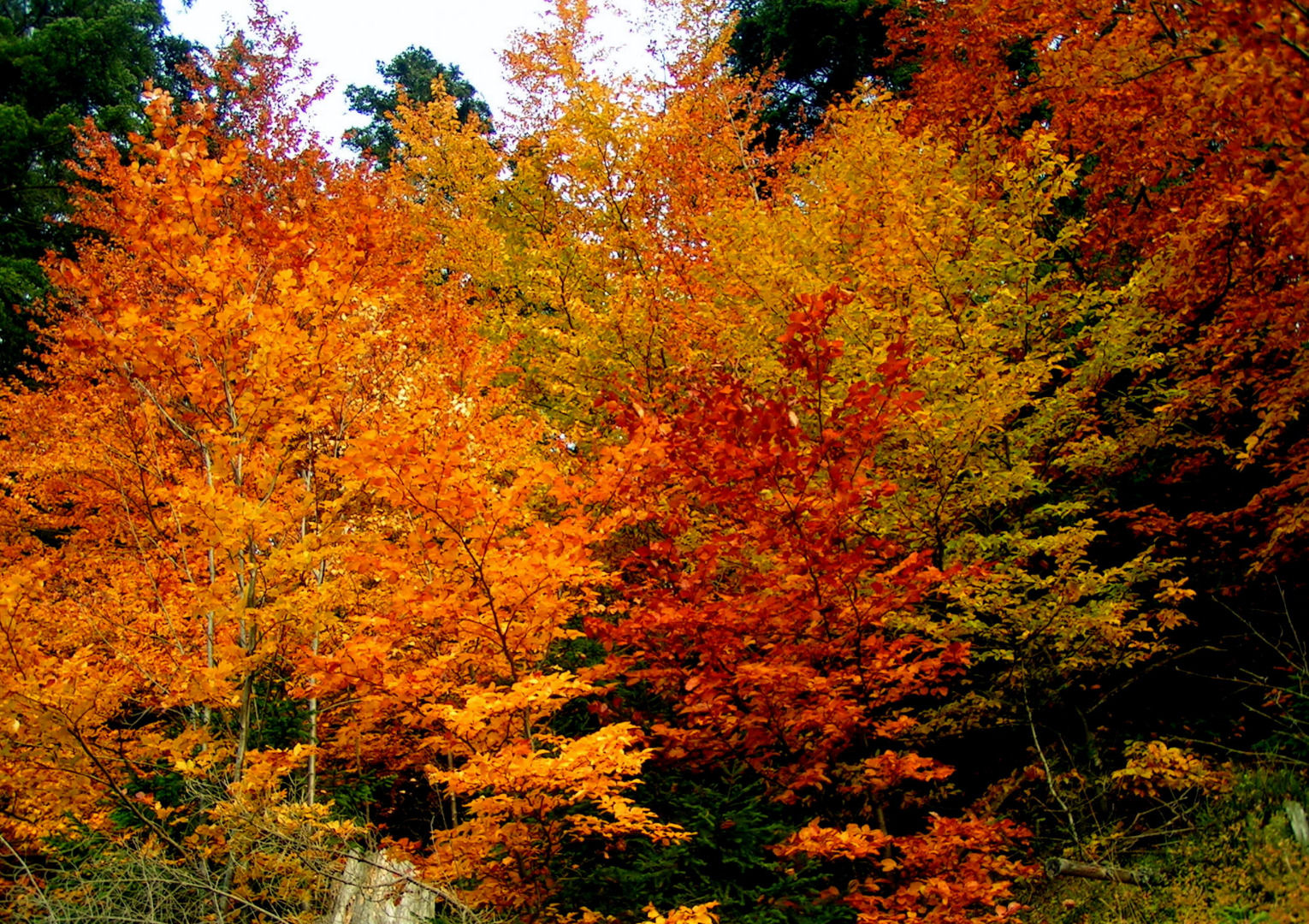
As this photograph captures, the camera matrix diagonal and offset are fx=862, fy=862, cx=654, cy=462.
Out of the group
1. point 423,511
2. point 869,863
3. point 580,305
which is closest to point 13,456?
point 580,305

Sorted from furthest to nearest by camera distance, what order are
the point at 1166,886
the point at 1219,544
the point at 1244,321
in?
the point at 1219,544
the point at 1244,321
the point at 1166,886

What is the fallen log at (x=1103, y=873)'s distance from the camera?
582 centimetres

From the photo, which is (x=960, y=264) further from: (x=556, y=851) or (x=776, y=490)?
(x=556, y=851)

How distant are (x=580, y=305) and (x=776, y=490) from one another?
4.48 metres

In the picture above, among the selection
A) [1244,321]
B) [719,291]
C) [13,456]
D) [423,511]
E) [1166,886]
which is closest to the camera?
[423,511]

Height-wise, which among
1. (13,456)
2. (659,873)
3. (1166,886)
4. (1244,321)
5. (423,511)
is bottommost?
(1166,886)

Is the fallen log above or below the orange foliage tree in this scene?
below

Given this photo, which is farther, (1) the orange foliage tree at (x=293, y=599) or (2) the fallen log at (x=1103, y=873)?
(2) the fallen log at (x=1103, y=873)

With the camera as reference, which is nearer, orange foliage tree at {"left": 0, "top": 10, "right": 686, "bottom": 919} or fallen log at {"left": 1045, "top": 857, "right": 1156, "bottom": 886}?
orange foliage tree at {"left": 0, "top": 10, "right": 686, "bottom": 919}

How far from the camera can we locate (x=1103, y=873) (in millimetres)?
5875

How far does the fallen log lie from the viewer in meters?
5.82

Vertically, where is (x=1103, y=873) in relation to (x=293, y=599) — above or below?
below

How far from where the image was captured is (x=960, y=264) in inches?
286

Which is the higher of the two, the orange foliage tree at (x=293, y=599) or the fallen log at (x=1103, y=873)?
the orange foliage tree at (x=293, y=599)
